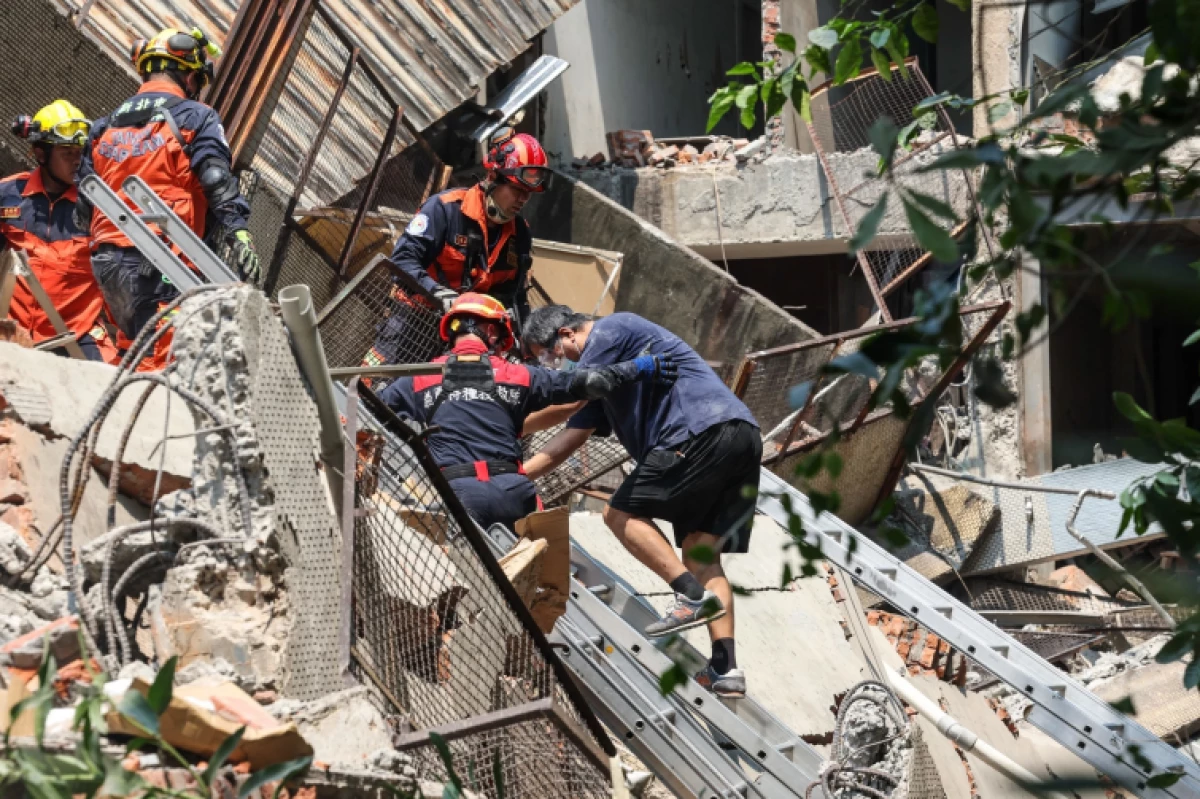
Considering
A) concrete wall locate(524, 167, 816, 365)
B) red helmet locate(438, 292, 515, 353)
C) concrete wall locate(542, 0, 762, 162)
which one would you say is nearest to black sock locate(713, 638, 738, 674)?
red helmet locate(438, 292, 515, 353)

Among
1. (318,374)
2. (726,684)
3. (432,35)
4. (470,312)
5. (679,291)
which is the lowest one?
(726,684)

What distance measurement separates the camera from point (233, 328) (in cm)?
373

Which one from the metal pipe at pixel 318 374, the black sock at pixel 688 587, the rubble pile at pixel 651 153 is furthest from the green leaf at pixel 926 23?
the rubble pile at pixel 651 153

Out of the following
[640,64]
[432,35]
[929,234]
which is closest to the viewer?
[929,234]

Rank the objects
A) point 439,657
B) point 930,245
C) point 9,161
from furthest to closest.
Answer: point 9,161
point 439,657
point 930,245

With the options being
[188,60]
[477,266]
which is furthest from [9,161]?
[477,266]

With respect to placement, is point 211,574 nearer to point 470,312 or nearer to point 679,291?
point 470,312

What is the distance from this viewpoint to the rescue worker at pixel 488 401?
17.3ft

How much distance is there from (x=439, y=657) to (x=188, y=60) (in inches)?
128

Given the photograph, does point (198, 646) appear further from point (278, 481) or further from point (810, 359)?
point (810, 359)

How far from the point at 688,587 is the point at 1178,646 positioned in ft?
10.1

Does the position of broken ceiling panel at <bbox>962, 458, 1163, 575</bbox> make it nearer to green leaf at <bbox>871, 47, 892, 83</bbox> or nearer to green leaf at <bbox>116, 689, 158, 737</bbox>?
green leaf at <bbox>871, 47, 892, 83</bbox>

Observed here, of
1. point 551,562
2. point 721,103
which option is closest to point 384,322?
point 551,562

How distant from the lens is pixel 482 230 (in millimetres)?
6848
